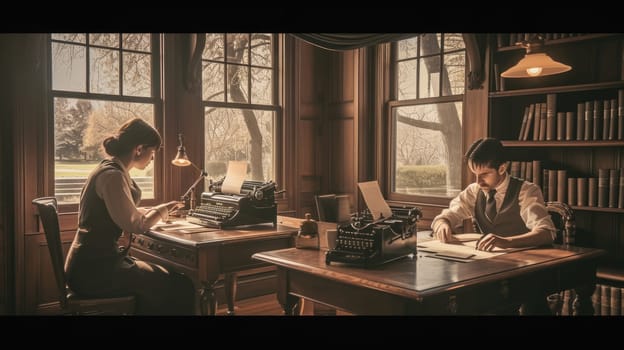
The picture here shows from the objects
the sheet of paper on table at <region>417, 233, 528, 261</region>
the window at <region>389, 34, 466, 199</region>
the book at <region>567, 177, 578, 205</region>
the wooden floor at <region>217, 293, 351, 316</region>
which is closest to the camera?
the sheet of paper on table at <region>417, 233, 528, 261</region>

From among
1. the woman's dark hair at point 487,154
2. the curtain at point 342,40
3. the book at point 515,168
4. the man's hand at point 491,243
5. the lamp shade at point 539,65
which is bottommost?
the man's hand at point 491,243

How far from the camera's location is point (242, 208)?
3.44 m

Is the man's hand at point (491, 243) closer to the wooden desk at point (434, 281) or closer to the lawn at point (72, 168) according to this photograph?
the wooden desk at point (434, 281)

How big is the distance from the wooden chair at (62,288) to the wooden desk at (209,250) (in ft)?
1.19

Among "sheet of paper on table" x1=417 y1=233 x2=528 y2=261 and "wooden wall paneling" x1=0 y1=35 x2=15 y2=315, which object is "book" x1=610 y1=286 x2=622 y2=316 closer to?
"sheet of paper on table" x1=417 y1=233 x2=528 y2=261

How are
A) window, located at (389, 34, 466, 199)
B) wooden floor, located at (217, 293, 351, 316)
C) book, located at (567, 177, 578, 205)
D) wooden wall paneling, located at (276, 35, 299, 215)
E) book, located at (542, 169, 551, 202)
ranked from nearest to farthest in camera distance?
1. book, located at (567, 177, 578, 205)
2. book, located at (542, 169, 551, 202)
3. wooden floor, located at (217, 293, 351, 316)
4. window, located at (389, 34, 466, 199)
5. wooden wall paneling, located at (276, 35, 299, 215)

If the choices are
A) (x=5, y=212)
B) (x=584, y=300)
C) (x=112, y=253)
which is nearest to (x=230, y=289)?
(x=112, y=253)

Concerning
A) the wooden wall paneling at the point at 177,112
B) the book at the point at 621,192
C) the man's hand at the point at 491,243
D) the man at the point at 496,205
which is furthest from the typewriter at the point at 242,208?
the book at the point at 621,192

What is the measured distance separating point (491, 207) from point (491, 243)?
2.04 ft

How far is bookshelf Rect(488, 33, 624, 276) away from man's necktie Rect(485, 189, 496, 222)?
0.95 meters

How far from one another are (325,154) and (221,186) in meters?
1.81

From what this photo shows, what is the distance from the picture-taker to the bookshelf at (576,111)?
11.9 ft

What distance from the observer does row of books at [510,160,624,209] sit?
357cm

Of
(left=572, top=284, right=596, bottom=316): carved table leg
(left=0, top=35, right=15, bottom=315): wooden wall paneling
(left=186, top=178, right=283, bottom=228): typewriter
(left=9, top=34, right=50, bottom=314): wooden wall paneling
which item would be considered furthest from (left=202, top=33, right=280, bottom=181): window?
(left=572, top=284, right=596, bottom=316): carved table leg
